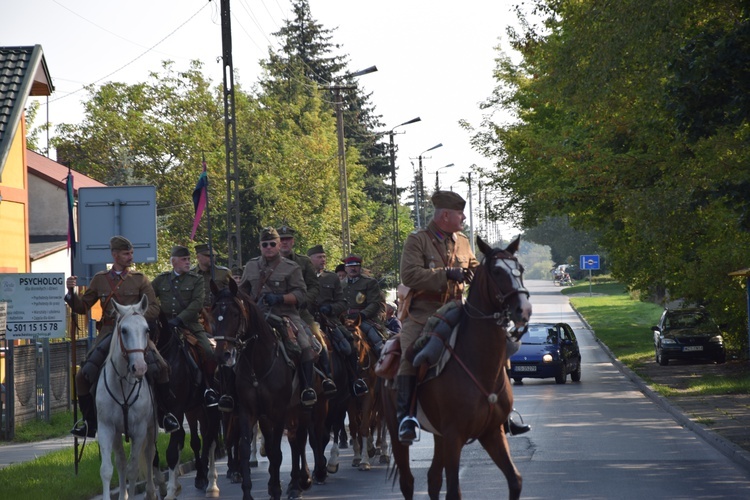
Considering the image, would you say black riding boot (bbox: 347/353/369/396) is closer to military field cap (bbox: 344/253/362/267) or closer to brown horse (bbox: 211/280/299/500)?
military field cap (bbox: 344/253/362/267)

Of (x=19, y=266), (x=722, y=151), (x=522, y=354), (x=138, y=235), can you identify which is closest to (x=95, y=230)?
(x=138, y=235)

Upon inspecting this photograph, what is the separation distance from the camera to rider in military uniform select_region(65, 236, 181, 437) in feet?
40.0

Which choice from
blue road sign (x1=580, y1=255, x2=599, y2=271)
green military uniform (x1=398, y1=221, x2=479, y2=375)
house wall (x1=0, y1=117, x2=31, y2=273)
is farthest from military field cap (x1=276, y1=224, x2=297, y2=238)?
blue road sign (x1=580, y1=255, x2=599, y2=271)

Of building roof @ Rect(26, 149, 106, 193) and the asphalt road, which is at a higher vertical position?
building roof @ Rect(26, 149, 106, 193)

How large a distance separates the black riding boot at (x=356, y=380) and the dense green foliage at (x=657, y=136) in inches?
205

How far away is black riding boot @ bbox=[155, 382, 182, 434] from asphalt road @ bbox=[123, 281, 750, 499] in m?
1.09

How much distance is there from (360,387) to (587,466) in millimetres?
3035

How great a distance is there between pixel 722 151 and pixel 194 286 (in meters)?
11.8

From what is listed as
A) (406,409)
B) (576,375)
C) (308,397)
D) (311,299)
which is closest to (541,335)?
(576,375)

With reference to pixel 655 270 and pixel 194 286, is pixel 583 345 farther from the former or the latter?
pixel 194 286

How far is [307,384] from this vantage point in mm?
13297

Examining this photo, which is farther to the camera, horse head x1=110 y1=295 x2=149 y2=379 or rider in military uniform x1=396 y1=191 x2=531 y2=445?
horse head x1=110 y1=295 x2=149 y2=379

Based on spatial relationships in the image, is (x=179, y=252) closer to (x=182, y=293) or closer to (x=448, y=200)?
(x=182, y=293)

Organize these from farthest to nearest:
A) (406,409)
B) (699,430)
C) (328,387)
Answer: (699,430) < (328,387) < (406,409)
